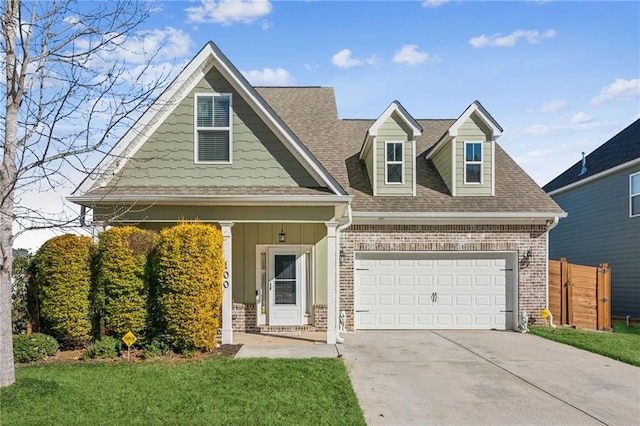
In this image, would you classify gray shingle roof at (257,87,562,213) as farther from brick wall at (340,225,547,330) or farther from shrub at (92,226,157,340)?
shrub at (92,226,157,340)

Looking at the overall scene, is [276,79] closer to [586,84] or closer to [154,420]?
[586,84]

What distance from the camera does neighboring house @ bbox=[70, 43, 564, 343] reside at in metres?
10.6

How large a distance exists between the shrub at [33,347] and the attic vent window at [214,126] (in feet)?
15.8

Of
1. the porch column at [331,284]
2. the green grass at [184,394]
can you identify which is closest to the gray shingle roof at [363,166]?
the porch column at [331,284]

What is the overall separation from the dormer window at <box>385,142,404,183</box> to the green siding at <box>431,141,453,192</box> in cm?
144

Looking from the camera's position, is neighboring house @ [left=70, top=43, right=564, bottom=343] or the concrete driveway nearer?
the concrete driveway

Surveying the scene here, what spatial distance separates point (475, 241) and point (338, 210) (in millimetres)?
4456

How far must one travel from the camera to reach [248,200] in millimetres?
10211

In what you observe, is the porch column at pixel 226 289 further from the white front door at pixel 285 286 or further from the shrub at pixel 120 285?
the white front door at pixel 285 286

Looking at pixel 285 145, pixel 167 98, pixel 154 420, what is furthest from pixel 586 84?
pixel 154 420

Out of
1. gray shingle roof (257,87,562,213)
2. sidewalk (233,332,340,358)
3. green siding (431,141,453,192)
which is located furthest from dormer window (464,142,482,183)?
sidewalk (233,332,340,358)

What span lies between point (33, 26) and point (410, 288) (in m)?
10.4

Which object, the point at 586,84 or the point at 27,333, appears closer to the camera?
the point at 27,333

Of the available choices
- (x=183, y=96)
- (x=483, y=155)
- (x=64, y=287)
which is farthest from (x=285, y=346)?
(x=483, y=155)
